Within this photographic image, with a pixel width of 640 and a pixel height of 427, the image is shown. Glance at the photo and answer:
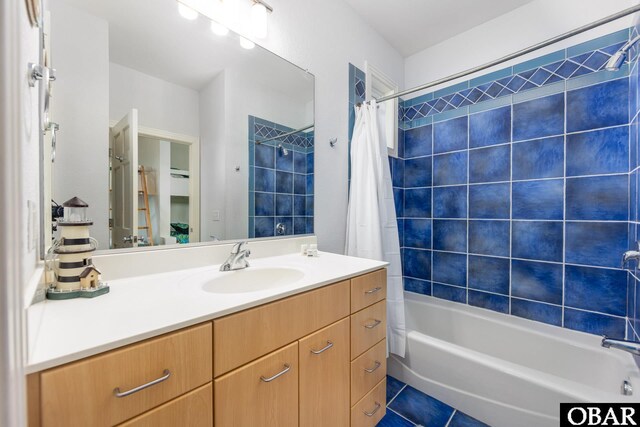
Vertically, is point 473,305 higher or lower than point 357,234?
lower

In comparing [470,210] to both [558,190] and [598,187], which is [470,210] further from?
[598,187]

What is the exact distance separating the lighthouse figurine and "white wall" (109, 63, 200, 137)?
0.41 metres

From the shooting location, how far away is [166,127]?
1120 millimetres

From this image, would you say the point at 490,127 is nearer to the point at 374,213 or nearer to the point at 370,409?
the point at 374,213

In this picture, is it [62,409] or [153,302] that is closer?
[62,409]

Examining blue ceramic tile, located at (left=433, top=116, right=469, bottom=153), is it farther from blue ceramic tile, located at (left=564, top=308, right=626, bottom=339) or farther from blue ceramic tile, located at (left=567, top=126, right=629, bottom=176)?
blue ceramic tile, located at (left=564, top=308, right=626, bottom=339)

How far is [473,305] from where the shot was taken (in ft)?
6.81

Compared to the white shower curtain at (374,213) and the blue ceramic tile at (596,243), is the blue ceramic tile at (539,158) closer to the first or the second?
the blue ceramic tile at (596,243)

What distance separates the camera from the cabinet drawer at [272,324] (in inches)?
28.0

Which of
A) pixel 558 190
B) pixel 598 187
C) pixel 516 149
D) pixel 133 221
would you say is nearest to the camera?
pixel 133 221

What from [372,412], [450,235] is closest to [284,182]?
[372,412]

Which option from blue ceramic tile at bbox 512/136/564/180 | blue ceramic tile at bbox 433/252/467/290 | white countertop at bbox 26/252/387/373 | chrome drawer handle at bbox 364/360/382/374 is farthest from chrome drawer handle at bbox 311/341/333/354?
blue ceramic tile at bbox 512/136/564/180

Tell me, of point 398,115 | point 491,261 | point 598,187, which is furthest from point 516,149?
point 398,115

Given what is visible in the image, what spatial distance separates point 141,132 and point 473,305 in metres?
2.40
